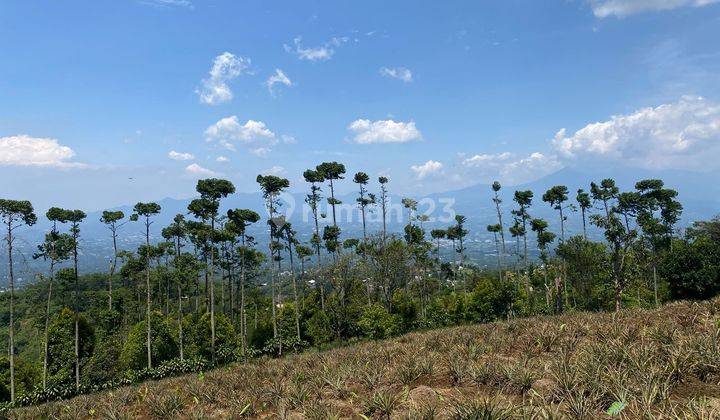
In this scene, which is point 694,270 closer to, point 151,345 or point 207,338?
point 207,338

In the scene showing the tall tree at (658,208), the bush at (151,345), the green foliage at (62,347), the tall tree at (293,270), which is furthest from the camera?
the tall tree at (658,208)

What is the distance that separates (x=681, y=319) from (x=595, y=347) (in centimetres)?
436

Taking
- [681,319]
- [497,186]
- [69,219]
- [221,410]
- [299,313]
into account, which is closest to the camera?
[221,410]

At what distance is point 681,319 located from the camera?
1039cm

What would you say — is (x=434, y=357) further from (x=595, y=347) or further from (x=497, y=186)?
(x=497, y=186)

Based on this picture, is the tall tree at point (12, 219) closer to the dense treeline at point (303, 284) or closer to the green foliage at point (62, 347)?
the dense treeline at point (303, 284)

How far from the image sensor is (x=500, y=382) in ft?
24.0

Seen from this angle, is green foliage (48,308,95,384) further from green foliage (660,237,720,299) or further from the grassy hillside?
green foliage (660,237,720,299)

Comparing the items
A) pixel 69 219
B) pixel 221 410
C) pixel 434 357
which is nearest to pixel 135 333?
pixel 69 219

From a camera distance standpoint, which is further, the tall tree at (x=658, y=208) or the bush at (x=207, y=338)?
the tall tree at (x=658, y=208)

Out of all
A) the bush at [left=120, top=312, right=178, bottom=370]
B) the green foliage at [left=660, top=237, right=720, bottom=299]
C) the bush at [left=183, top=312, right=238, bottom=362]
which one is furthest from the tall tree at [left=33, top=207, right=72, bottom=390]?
the green foliage at [left=660, top=237, right=720, bottom=299]

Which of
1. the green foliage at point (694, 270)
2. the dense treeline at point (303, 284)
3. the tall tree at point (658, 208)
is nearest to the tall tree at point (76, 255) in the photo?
the dense treeline at point (303, 284)

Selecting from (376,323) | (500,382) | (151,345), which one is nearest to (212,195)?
(151,345)

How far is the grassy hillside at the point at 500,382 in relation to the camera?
17.9ft
